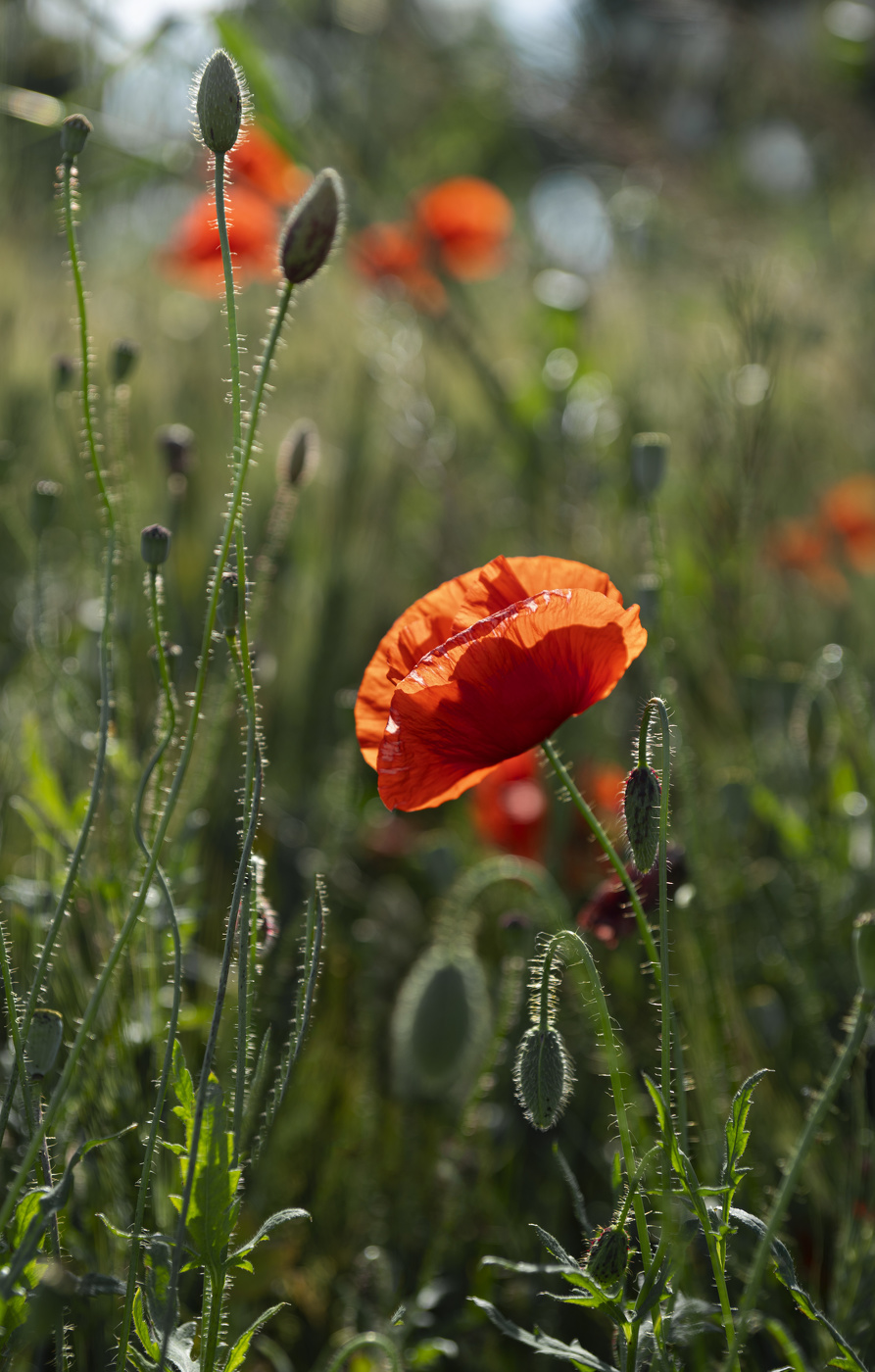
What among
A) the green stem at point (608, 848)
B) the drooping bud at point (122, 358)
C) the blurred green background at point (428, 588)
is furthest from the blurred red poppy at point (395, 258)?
the green stem at point (608, 848)

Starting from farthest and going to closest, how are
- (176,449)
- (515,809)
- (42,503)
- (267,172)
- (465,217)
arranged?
1. (465,217)
2. (267,172)
3. (515,809)
4. (176,449)
5. (42,503)

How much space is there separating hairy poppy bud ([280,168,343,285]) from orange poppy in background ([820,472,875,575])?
144cm

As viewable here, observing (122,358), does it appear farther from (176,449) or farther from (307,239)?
(307,239)

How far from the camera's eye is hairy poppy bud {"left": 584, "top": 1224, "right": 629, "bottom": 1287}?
53cm

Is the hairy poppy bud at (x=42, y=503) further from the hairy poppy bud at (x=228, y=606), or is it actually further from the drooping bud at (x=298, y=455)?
the hairy poppy bud at (x=228, y=606)

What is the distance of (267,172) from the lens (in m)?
1.91

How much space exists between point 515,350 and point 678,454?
3.26 feet

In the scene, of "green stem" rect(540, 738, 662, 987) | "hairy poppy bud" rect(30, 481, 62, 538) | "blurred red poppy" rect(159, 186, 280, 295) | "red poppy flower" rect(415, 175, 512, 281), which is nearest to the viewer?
"green stem" rect(540, 738, 662, 987)

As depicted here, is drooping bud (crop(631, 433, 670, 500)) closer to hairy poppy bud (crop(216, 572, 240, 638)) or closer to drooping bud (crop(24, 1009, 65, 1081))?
hairy poppy bud (crop(216, 572, 240, 638))

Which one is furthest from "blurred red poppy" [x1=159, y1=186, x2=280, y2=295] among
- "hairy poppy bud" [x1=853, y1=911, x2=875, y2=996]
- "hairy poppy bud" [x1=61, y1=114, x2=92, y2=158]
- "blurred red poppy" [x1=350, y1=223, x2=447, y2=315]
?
"hairy poppy bud" [x1=853, y1=911, x2=875, y2=996]

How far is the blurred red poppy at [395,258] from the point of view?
1.71m

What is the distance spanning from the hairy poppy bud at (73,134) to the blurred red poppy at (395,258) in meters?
1.09

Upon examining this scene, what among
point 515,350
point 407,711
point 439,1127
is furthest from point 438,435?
point 515,350

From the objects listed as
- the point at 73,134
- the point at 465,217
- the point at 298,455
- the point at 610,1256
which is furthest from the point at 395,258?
the point at 610,1256
